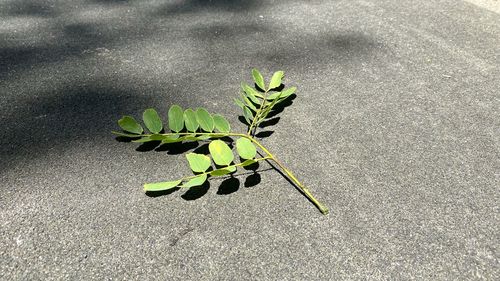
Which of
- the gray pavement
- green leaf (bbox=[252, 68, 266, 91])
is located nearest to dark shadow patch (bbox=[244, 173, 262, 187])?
the gray pavement

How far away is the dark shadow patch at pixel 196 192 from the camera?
0.89 meters

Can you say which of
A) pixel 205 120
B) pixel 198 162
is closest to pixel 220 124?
pixel 205 120

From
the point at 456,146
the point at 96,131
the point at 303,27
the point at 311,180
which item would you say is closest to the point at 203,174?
the point at 311,180

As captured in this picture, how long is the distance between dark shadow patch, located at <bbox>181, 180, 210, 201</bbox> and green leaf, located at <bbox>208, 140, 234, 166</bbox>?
56 millimetres

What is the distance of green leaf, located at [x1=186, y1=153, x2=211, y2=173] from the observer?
0.90 meters

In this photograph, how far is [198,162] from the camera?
91 cm

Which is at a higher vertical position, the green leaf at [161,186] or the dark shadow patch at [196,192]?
the green leaf at [161,186]

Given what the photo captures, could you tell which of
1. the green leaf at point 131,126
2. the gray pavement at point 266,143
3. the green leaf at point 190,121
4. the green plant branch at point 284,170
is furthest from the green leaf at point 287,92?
the green leaf at point 131,126

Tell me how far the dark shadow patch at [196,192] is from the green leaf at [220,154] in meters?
0.06

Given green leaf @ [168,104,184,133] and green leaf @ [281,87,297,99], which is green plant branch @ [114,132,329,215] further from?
green leaf @ [281,87,297,99]

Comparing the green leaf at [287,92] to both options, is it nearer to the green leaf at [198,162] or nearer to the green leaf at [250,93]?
the green leaf at [250,93]

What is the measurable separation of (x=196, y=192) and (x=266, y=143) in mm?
239

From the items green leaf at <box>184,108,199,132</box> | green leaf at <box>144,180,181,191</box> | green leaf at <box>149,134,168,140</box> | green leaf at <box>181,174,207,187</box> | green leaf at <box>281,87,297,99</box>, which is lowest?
green leaf at <box>144,180,181,191</box>

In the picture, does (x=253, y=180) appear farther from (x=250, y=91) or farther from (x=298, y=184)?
(x=250, y=91)
